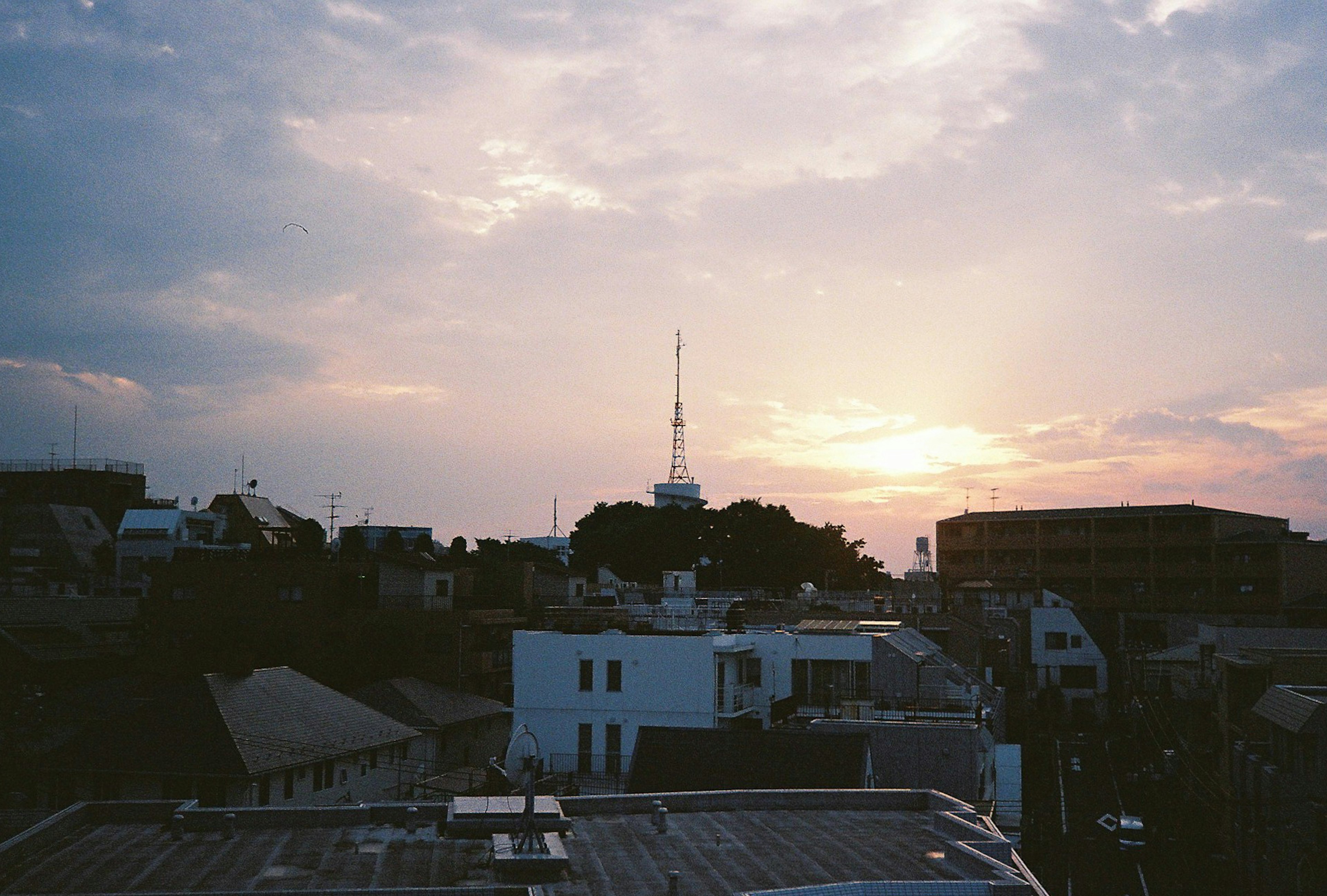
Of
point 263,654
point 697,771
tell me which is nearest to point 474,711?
point 263,654

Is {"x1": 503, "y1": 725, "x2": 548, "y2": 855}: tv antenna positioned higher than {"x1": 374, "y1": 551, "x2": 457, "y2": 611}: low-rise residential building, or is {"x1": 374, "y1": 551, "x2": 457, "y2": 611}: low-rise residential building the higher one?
{"x1": 374, "y1": 551, "x2": 457, "y2": 611}: low-rise residential building

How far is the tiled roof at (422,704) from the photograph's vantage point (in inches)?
1601

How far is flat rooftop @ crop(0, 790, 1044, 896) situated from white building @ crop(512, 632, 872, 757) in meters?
14.0

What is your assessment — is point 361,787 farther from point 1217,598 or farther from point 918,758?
point 1217,598

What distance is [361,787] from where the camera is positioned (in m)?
33.3

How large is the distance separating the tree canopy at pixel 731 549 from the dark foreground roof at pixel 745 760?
65828mm

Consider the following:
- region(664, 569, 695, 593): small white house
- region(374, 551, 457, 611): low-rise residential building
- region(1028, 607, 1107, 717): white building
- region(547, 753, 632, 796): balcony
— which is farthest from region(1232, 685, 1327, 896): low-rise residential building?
region(374, 551, 457, 611): low-rise residential building

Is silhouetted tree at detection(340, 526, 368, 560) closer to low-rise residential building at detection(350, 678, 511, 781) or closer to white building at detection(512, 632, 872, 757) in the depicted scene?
low-rise residential building at detection(350, 678, 511, 781)

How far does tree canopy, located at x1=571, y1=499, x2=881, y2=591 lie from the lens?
95812 millimetres

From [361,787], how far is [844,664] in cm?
1643

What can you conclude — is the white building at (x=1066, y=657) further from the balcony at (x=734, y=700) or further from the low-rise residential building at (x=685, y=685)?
the balcony at (x=734, y=700)

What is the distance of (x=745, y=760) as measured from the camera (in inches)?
989

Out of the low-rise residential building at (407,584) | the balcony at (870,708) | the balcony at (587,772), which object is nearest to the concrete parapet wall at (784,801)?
the balcony at (870,708)

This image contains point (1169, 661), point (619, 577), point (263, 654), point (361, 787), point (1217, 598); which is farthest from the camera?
point (619, 577)
